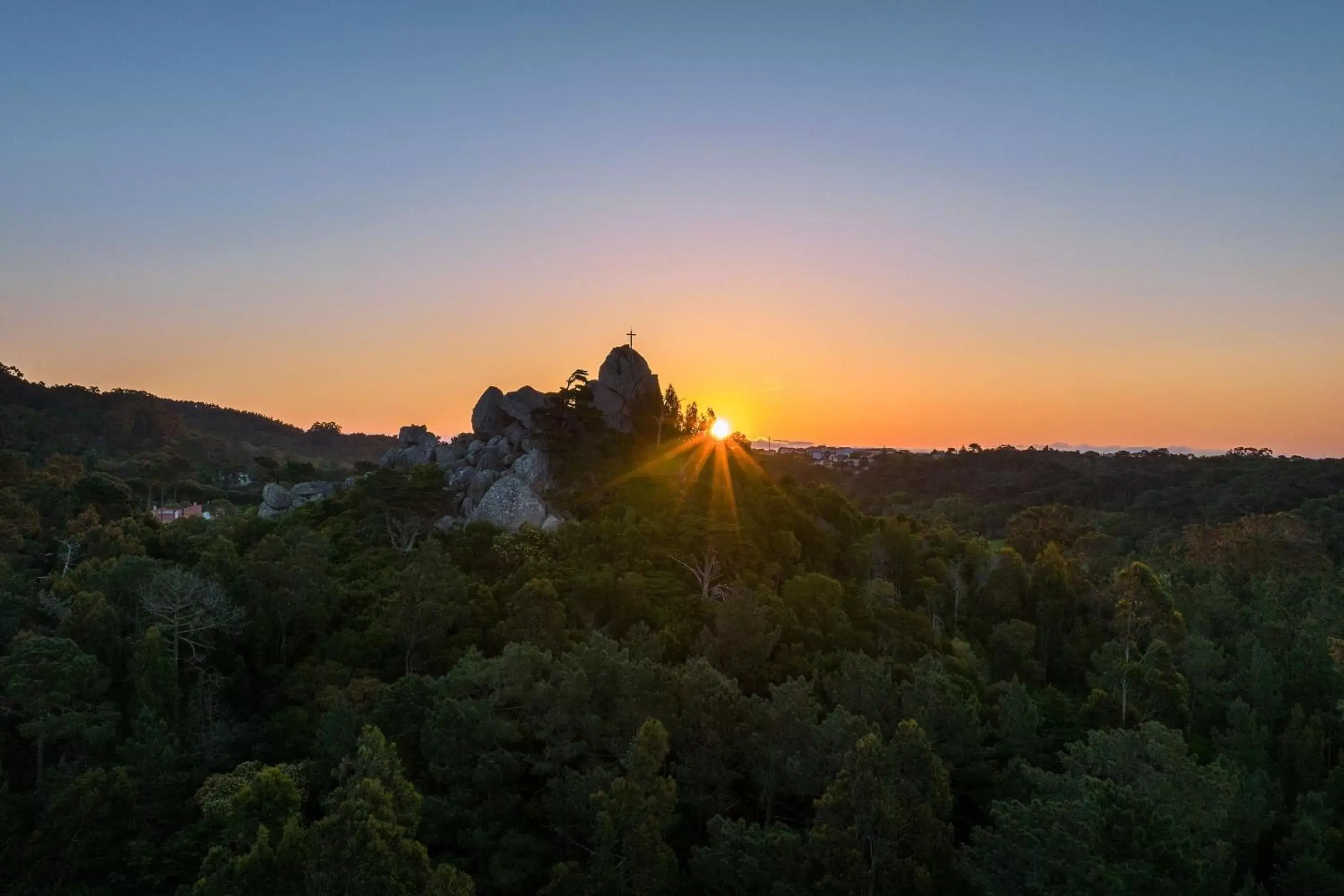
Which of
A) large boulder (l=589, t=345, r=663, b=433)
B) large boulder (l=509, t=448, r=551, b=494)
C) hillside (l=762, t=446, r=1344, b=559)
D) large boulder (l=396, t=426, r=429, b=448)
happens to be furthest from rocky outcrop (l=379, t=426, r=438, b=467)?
hillside (l=762, t=446, r=1344, b=559)

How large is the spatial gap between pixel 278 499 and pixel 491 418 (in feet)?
48.4

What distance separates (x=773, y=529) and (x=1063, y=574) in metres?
16.8

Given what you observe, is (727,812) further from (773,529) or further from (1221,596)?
(1221,596)

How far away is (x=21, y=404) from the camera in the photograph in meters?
107

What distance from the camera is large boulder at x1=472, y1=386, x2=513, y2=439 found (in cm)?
4822

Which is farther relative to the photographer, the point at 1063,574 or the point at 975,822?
the point at 1063,574

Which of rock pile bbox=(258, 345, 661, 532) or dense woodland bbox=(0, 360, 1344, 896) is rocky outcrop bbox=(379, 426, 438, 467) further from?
dense woodland bbox=(0, 360, 1344, 896)

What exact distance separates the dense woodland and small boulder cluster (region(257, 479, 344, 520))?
5.03m

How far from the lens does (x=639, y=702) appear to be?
73.2ft

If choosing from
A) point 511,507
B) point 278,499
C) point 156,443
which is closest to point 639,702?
point 511,507

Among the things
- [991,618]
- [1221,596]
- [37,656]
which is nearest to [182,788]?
[37,656]

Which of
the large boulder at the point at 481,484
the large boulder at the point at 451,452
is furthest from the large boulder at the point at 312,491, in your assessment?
the large boulder at the point at 481,484

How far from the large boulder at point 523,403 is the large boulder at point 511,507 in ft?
22.0

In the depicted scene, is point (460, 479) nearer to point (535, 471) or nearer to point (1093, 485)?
point (535, 471)
